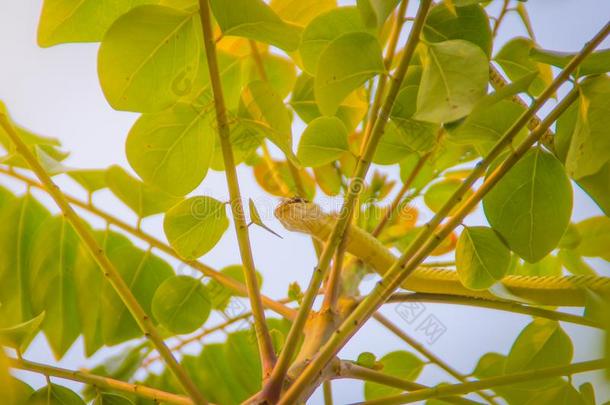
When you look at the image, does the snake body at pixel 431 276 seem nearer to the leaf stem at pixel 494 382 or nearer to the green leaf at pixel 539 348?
the green leaf at pixel 539 348

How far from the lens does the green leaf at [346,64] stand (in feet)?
1.71

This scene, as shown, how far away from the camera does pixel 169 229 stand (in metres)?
0.64

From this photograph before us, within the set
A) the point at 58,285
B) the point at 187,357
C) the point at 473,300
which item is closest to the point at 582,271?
the point at 473,300

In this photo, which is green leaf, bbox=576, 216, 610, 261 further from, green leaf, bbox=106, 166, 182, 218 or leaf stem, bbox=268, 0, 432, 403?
green leaf, bbox=106, 166, 182, 218

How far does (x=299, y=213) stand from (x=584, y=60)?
1.23 ft

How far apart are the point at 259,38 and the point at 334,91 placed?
0.10m

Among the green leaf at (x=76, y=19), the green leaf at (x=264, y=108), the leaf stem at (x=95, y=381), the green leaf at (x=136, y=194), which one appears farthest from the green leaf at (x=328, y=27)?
the leaf stem at (x=95, y=381)

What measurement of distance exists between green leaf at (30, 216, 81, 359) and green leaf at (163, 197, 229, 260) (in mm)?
231

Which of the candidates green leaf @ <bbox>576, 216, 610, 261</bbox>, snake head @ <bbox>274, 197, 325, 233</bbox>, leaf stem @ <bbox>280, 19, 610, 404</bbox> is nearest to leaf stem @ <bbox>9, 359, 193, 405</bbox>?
→ leaf stem @ <bbox>280, 19, 610, 404</bbox>

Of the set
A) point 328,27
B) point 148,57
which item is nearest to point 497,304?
point 328,27

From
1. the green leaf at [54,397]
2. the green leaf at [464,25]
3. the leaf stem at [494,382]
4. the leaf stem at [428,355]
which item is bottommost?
the green leaf at [54,397]

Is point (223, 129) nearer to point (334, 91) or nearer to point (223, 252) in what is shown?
point (334, 91)

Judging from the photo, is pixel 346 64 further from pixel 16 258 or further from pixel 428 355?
pixel 16 258

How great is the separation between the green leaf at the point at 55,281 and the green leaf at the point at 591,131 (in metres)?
0.65
